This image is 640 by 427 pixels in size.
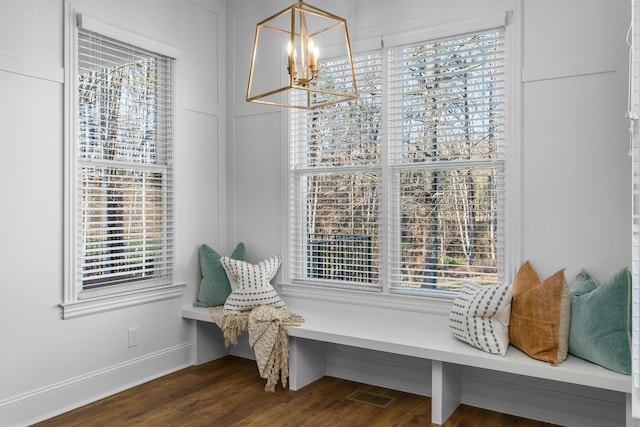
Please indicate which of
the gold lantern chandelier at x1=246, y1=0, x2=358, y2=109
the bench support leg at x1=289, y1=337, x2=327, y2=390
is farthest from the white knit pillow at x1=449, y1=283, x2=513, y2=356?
the gold lantern chandelier at x1=246, y1=0, x2=358, y2=109

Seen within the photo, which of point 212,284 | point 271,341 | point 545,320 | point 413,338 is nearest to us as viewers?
point 545,320

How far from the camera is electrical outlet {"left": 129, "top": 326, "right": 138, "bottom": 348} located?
11.2 ft

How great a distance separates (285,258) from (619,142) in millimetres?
2282

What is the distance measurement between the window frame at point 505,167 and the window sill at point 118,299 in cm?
87

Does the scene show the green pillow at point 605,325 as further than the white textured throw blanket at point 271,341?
No

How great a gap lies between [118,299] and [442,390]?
208 cm

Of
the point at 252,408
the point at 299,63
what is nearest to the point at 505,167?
the point at 299,63

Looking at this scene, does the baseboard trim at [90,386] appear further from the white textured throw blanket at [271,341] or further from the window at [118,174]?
the white textured throw blanket at [271,341]

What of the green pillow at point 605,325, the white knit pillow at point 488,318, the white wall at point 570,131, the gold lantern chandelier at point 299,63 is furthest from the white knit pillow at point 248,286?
the green pillow at point 605,325

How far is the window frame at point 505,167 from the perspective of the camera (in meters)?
2.97

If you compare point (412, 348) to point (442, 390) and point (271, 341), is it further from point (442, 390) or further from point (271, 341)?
point (271, 341)

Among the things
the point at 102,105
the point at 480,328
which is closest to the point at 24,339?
the point at 102,105

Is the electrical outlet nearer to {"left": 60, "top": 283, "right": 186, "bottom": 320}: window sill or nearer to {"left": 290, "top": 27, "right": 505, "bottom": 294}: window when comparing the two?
{"left": 60, "top": 283, "right": 186, "bottom": 320}: window sill

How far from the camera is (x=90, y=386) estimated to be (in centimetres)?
315
